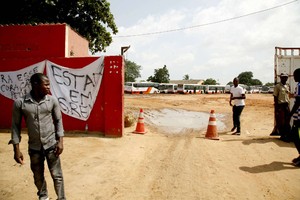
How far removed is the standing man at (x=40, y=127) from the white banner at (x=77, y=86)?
15.5 ft

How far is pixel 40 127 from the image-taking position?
3232 mm

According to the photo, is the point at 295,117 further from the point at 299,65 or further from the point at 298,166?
the point at 299,65

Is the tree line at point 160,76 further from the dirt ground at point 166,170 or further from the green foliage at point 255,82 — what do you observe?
the dirt ground at point 166,170

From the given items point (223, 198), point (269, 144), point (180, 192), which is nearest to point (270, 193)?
point (223, 198)

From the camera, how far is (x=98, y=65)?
314 inches

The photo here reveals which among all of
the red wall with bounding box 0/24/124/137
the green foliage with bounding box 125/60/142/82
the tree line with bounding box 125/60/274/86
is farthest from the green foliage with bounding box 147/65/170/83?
the red wall with bounding box 0/24/124/137

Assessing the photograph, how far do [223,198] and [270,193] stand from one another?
85cm

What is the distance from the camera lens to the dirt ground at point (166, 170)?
4.06m

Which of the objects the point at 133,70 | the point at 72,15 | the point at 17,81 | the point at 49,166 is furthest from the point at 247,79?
the point at 49,166

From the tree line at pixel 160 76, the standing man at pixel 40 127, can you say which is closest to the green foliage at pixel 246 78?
the tree line at pixel 160 76

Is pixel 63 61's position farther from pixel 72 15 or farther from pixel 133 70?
pixel 133 70

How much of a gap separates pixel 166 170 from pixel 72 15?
17932 millimetres

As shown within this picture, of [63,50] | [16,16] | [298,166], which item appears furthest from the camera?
[16,16]

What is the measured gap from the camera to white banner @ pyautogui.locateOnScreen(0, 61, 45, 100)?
862 cm
